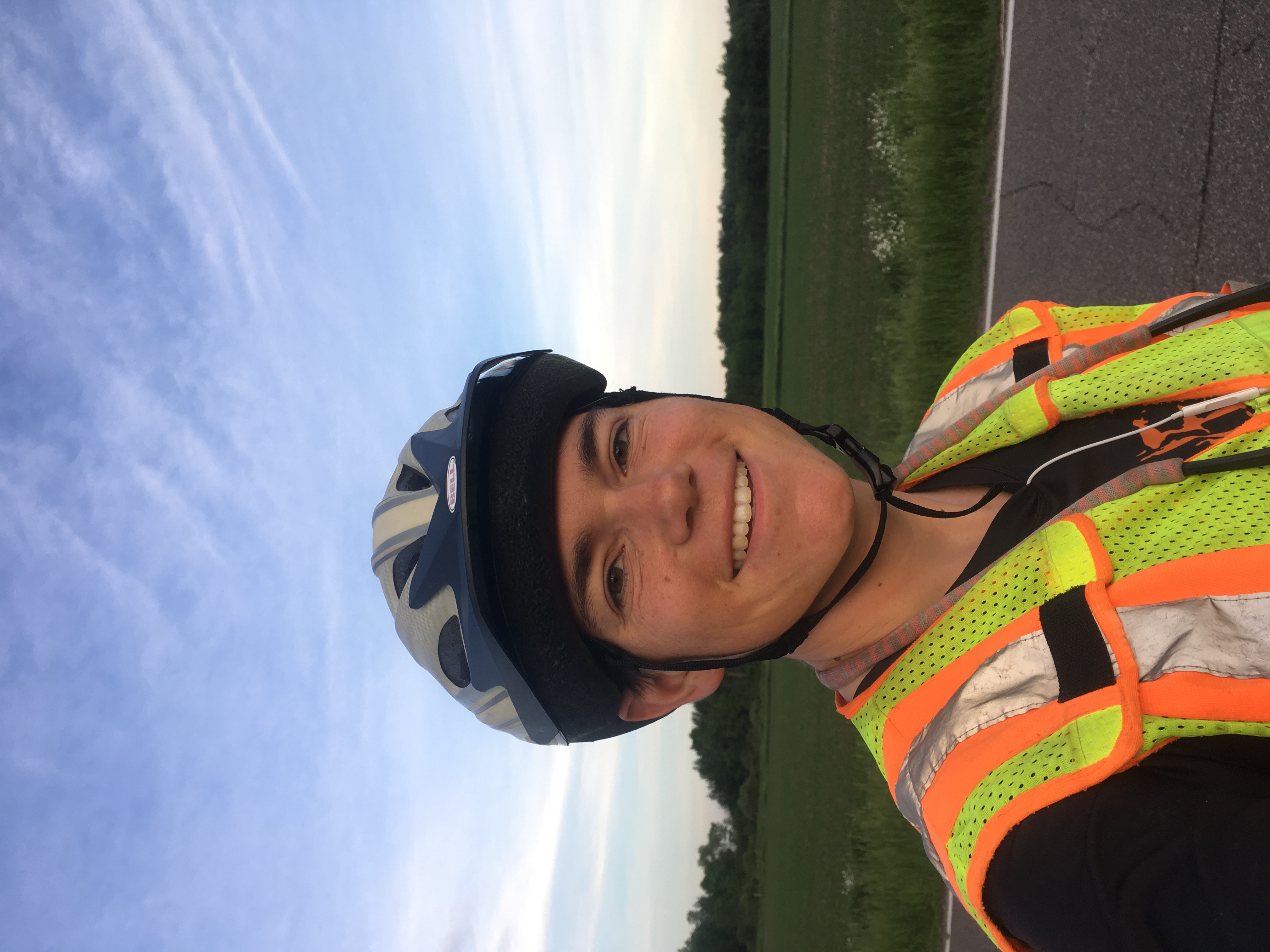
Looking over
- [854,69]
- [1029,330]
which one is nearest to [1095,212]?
[1029,330]

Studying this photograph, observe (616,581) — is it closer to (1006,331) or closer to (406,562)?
(406,562)

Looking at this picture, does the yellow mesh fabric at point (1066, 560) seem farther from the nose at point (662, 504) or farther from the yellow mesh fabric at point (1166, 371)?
the nose at point (662, 504)

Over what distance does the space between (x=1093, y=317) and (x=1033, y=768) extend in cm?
197

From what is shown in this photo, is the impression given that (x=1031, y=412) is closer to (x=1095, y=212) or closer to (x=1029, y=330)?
(x=1029, y=330)

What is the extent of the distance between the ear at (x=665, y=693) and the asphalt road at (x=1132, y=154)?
3451 mm

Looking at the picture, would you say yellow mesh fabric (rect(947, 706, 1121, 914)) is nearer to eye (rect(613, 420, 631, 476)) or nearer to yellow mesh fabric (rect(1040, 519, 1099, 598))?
yellow mesh fabric (rect(1040, 519, 1099, 598))

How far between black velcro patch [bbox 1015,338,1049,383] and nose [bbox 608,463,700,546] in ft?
4.25

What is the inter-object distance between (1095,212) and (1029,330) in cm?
300

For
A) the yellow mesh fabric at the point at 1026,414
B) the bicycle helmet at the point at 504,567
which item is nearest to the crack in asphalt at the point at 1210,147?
the yellow mesh fabric at the point at 1026,414

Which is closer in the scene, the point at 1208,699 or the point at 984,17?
the point at 1208,699

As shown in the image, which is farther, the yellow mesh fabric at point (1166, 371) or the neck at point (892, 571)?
the neck at point (892, 571)

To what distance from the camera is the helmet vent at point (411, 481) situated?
10.0 ft

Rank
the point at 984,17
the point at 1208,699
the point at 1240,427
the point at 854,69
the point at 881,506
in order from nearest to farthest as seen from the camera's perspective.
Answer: the point at 1208,699 → the point at 1240,427 → the point at 881,506 → the point at 984,17 → the point at 854,69

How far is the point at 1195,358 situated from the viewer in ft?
7.03
